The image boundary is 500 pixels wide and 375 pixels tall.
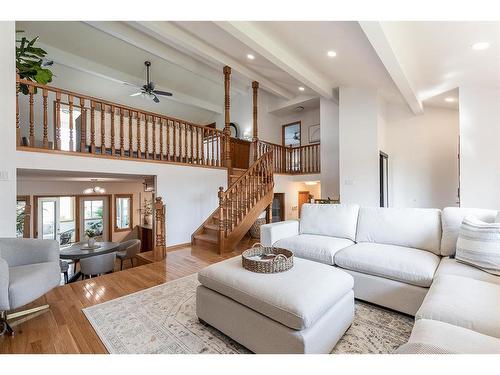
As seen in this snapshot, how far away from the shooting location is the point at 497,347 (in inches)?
37.6

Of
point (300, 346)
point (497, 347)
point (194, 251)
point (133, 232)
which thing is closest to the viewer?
point (497, 347)

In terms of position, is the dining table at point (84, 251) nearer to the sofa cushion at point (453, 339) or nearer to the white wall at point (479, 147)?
the sofa cushion at point (453, 339)

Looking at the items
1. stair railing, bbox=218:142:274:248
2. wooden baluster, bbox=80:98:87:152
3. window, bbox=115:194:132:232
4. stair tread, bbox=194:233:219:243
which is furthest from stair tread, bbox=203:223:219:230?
window, bbox=115:194:132:232

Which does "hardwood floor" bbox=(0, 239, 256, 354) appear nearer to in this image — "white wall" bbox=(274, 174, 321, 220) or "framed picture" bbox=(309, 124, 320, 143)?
"white wall" bbox=(274, 174, 321, 220)

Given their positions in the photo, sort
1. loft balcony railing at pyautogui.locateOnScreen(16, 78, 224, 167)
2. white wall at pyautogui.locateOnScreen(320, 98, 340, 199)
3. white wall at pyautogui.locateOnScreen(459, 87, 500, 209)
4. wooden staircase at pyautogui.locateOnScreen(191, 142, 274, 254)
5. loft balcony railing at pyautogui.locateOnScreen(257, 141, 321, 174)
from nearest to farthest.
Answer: loft balcony railing at pyautogui.locateOnScreen(16, 78, 224, 167), white wall at pyautogui.locateOnScreen(459, 87, 500, 209), wooden staircase at pyautogui.locateOnScreen(191, 142, 274, 254), white wall at pyautogui.locateOnScreen(320, 98, 340, 199), loft balcony railing at pyautogui.locateOnScreen(257, 141, 321, 174)

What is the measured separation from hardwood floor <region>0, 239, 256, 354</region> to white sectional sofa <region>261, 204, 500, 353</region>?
57.6 inches

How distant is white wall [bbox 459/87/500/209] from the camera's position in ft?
12.3

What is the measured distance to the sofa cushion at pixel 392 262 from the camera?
1954 millimetres

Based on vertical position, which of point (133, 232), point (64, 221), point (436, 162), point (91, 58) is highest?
point (91, 58)

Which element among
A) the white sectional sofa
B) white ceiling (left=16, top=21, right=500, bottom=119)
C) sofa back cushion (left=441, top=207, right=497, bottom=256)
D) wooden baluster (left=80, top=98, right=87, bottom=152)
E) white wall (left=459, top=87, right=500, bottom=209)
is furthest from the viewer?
white wall (left=459, top=87, right=500, bottom=209)

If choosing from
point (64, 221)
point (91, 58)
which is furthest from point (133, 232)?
point (91, 58)

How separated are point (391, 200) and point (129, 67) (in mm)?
7334
